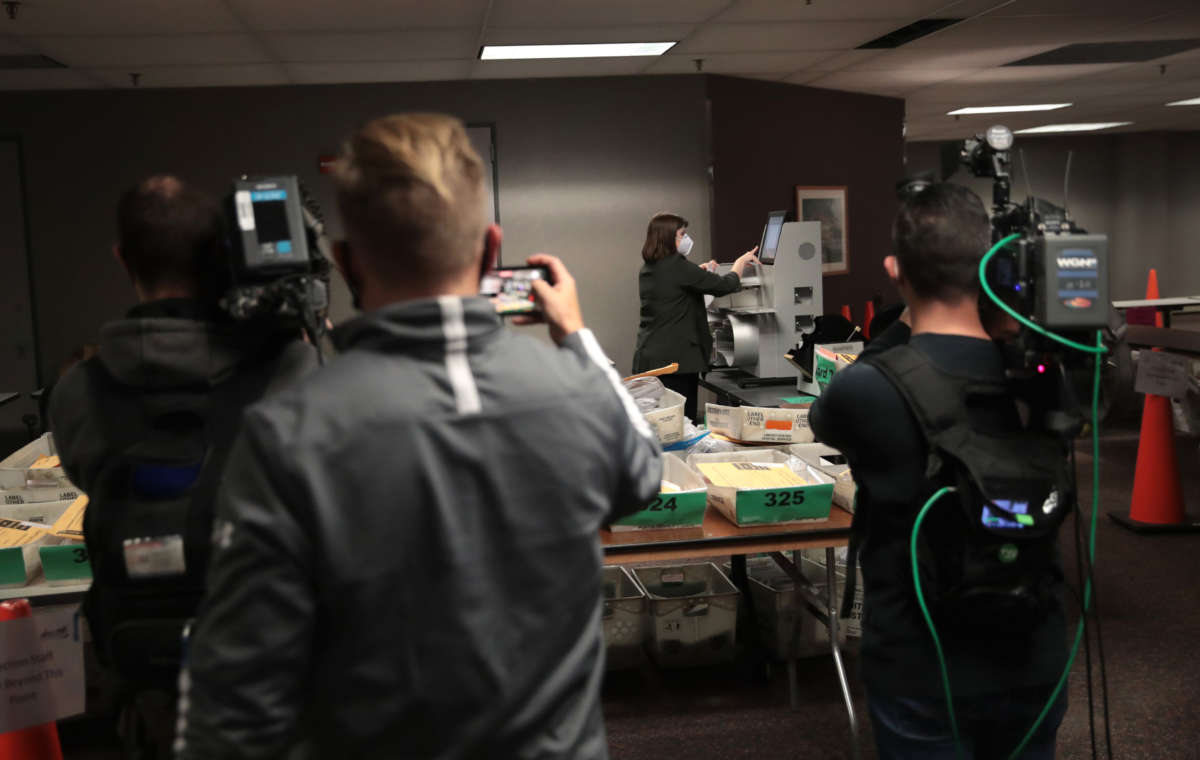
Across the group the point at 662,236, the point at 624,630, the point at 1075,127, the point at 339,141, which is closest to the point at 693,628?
the point at 624,630

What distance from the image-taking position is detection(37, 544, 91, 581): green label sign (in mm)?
2539

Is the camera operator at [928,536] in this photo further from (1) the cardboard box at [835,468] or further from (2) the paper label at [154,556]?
(2) the paper label at [154,556]

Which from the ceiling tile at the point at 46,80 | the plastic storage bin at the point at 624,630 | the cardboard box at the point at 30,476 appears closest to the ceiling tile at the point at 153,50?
the ceiling tile at the point at 46,80

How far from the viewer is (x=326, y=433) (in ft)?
3.11

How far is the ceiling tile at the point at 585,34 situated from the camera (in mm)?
5742

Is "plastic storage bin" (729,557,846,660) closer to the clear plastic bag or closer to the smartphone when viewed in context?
the clear plastic bag

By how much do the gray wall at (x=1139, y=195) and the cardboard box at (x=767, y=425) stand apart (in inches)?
446

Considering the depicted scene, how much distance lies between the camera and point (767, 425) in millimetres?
3533

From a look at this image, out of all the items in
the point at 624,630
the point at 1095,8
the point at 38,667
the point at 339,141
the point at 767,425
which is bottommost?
the point at 624,630

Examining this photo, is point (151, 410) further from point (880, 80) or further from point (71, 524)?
point (880, 80)

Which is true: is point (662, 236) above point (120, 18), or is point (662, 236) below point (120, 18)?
below

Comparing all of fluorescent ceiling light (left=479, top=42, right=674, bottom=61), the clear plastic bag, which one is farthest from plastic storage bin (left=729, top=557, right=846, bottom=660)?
fluorescent ceiling light (left=479, top=42, right=674, bottom=61)

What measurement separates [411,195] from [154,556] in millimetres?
825

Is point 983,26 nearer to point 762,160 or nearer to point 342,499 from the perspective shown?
point 762,160
